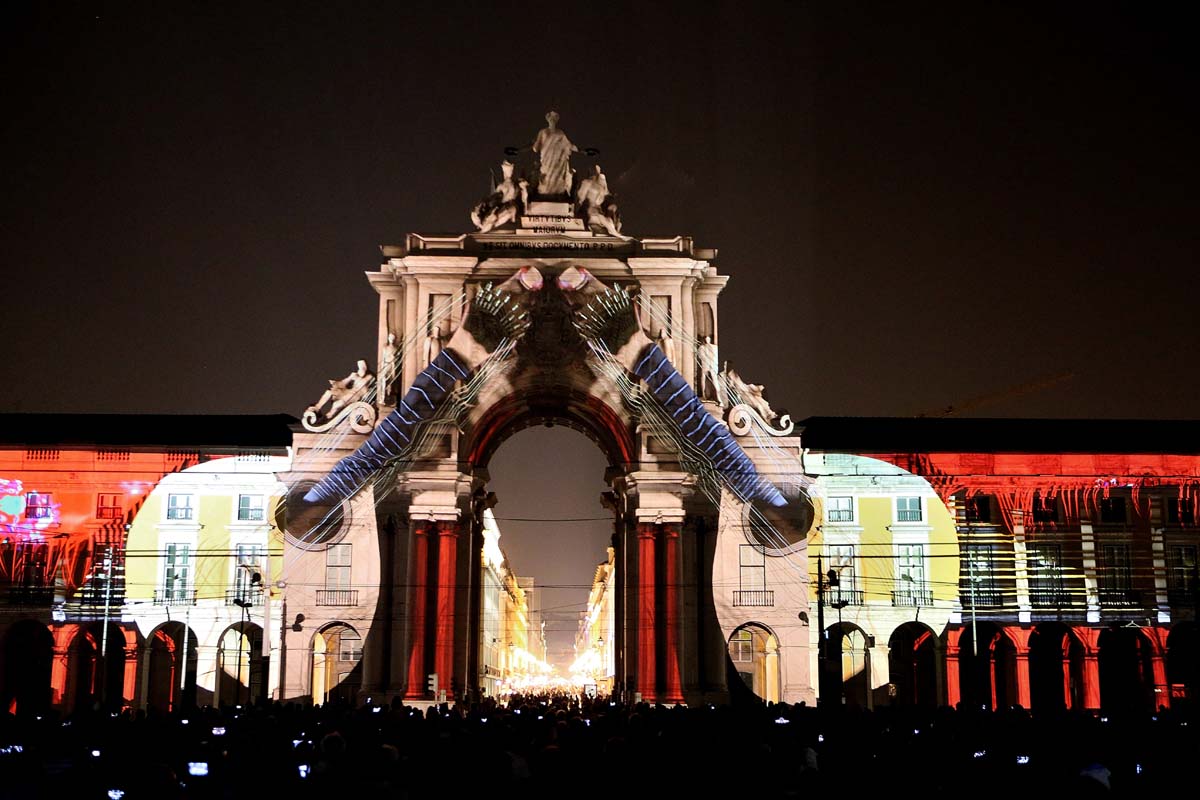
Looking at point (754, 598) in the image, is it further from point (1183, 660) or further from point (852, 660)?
point (1183, 660)

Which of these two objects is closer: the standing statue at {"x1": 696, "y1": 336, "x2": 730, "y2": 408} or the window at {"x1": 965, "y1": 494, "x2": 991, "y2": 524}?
the window at {"x1": 965, "y1": 494, "x2": 991, "y2": 524}

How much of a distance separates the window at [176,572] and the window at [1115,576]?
35.5m

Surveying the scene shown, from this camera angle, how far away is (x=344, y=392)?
58.2 meters

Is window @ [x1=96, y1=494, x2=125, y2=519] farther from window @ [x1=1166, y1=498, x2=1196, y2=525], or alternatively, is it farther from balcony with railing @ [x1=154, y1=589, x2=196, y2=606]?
window @ [x1=1166, y1=498, x2=1196, y2=525]

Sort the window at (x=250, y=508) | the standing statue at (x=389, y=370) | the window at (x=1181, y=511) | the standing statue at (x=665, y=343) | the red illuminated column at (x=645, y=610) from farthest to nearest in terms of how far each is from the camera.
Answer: the standing statue at (x=389, y=370) < the standing statue at (x=665, y=343) < the window at (x=1181, y=511) < the window at (x=250, y=508) < the red illuminated column at (x=645, y=610)

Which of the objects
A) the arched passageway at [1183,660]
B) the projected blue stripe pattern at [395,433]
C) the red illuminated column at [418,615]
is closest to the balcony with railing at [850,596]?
the arched passageway at [1183,660]

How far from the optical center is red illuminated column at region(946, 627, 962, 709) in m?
55.7

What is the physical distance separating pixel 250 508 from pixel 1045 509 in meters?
31.1

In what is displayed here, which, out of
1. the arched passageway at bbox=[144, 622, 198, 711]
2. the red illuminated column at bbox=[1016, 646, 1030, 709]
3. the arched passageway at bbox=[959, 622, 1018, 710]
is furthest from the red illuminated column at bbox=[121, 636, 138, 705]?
the red illuminated column at bbox=[1016, 646, 1030, 709]

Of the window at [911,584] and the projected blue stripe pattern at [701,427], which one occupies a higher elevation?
the projected blue stripe pattern at [701,427]

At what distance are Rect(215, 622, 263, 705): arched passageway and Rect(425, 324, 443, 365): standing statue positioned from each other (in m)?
12.4

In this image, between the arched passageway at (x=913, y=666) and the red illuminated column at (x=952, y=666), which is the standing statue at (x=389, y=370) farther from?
the red illuminated column at (x=952, y=666)

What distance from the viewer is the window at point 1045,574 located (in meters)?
56.6

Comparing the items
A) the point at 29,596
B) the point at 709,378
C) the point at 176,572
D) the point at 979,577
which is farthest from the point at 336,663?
the point at 979,577
